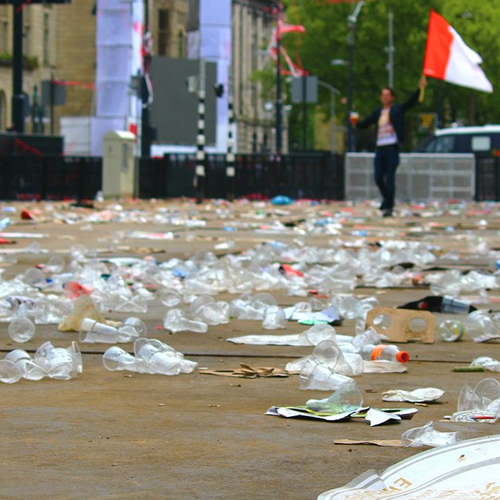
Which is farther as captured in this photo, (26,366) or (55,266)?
(55,266)

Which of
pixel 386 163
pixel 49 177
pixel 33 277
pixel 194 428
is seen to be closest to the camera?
pixel 194 428

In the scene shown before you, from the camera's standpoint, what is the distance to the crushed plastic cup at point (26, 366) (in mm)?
4613

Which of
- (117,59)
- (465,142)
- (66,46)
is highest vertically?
(66,46)

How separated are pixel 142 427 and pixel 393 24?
6012 cm

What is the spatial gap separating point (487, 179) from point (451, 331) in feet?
86.3

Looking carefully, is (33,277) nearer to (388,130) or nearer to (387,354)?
(387,354)

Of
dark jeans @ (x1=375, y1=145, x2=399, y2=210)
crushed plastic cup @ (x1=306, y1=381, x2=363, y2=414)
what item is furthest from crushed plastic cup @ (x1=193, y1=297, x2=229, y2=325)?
dark jeans @ (x1=375, y1=145, x2=399, y2=210)

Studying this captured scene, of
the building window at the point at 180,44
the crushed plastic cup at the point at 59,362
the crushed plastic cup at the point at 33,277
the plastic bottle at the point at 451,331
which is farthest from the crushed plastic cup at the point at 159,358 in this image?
the building window at the point at 180,44

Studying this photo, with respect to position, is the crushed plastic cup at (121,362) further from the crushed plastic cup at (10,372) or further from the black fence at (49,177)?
the black fence at (49,177)

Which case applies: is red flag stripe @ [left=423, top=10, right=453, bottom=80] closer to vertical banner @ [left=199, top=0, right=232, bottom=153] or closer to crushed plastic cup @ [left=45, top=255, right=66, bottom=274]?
crushed plastic cup @ [left=45, top=255, right=66, bottom=274]

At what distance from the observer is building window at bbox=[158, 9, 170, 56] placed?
3253 inches

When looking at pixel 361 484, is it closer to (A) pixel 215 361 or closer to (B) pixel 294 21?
(A) pixel 215 361

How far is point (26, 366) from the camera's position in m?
4.66

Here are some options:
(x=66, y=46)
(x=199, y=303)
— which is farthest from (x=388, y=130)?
(x=66, y=46)
